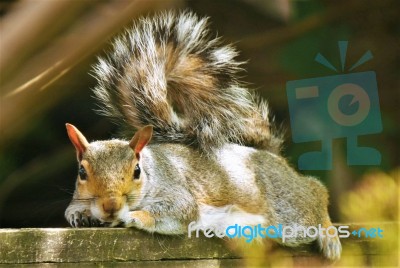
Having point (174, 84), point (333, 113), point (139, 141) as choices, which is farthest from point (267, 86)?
point (139, 141)

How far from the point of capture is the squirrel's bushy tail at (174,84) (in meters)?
1.74

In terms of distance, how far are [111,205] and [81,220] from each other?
182 millimetres

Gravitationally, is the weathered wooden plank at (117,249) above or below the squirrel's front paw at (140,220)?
below

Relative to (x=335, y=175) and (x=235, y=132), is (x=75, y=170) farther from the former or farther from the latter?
(x=335, y=175)

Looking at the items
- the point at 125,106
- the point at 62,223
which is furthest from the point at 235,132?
the point at 62,223

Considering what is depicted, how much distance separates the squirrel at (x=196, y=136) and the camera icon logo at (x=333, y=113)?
0.28 metres

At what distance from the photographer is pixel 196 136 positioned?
5.77 ft

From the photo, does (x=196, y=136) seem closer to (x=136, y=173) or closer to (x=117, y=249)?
(x=136, y=173)

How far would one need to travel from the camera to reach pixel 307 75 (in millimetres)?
2268

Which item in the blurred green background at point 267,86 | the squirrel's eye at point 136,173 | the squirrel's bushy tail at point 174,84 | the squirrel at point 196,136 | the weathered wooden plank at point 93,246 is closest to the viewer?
the weathered wooden plank at point 93,246

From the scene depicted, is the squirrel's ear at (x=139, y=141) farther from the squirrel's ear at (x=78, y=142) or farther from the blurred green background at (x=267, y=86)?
the blurred green background at (x=267, y=86)

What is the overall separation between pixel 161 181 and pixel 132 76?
369 millimetres

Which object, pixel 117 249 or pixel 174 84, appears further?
pixel 174 84

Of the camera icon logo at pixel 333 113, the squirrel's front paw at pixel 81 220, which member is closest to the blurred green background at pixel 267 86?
the camera icon logo at pixel 333 113
